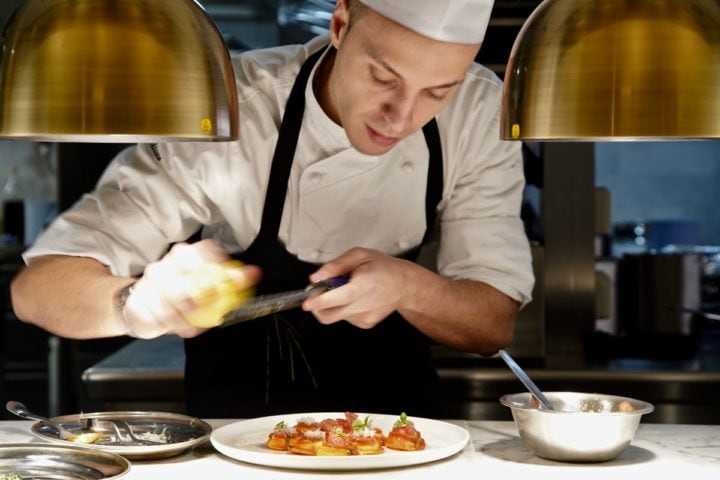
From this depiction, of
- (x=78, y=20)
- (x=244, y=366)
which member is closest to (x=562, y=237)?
(x=244, y=366)

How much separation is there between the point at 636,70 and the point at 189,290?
0.83 metres

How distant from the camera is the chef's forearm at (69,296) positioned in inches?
89.4

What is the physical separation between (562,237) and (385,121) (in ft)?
5.69

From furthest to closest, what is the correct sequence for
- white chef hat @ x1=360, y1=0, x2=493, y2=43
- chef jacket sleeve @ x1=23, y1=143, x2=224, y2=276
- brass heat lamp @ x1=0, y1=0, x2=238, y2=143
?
1. chef jacket sleeve @ x1=23, y1=143, x2=224, y2=276
2. white chef hat @ x1=360, y1=0, x2=493, y2=43
3. brass heat lamp @ x1=0, y1=0, x2=238, y2=143

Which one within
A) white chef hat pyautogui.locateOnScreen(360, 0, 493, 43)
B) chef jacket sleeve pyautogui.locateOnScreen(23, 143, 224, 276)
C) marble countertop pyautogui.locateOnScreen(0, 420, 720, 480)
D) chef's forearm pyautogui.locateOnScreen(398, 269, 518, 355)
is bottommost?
marble countertop pyautogui.locateOnScreen(0, 420, 720, 480)

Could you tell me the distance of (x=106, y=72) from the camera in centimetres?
164

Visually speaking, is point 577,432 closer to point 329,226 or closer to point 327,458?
point 327,458

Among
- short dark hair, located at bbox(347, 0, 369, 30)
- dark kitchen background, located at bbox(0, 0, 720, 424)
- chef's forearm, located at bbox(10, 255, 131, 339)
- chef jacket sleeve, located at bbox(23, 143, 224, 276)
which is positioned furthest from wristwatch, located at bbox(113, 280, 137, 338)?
dark kitchen background, located at bbox(0, 0, 720, 424)

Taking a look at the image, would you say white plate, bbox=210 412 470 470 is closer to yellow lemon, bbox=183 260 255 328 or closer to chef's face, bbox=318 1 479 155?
yellow lemon, bbox=183 260 255 328

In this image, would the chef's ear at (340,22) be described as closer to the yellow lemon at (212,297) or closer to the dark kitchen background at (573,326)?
the yellow lemon at (212,297)

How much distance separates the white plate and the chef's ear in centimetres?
84

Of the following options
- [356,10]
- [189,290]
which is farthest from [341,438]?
[356,10]

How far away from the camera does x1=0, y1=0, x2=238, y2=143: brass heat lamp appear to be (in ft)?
5.41

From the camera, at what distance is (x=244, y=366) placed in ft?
9.16
